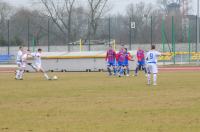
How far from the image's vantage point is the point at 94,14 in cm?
8844

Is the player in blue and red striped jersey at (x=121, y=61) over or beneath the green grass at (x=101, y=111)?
over

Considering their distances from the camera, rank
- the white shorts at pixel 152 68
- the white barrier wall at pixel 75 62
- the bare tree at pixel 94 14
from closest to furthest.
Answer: the white shorts at pixel 152 68 < the white barrier wall at pixel 75 62 < the bare tree at pixel 94 14

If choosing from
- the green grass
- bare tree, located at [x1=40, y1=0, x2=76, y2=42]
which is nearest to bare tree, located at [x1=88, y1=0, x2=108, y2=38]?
bare tree, located at [x1=40, y1=0, x2=76, y2=42]

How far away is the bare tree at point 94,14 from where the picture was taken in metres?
79.1

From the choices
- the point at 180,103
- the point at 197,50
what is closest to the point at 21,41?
the point at 197,50

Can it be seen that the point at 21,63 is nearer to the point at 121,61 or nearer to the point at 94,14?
the point at 121,61

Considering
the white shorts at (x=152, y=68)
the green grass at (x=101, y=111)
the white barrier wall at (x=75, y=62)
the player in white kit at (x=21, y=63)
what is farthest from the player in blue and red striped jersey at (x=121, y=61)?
the green grass at (x=101, y=111)

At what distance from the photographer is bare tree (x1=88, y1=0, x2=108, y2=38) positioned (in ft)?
259

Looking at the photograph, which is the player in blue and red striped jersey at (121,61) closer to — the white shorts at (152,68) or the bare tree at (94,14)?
the white shorts at (152,68)

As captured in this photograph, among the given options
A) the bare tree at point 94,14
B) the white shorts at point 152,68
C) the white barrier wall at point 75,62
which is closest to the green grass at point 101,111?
the white shorts at point 152,68

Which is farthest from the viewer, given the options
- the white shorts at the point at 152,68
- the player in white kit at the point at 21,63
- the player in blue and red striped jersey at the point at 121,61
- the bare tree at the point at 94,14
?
the bare tree at the point at 94,14

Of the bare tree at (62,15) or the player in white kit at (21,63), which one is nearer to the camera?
the player in white kit at (21,63)

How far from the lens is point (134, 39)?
235ft

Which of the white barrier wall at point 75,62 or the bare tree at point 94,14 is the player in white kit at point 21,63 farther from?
the bare tree at point 94,14
